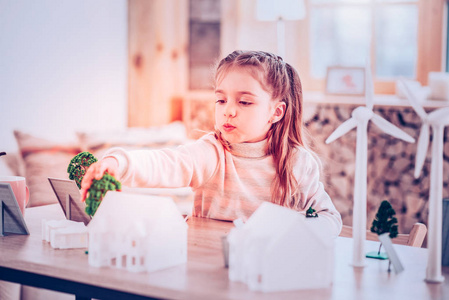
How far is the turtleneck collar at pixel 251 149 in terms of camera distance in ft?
5.15

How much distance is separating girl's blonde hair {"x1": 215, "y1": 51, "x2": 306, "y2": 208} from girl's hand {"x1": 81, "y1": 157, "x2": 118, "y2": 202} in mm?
493

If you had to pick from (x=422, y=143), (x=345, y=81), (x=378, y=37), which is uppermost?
(x=378, y=37)

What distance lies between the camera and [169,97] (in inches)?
159

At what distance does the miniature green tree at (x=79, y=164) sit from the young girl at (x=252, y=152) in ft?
0.68

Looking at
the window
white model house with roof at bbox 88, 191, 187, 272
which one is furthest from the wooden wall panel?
white model house with roof at bbox 88, 191, 187, 272

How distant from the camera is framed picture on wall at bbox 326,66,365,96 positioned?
3596 millimetres

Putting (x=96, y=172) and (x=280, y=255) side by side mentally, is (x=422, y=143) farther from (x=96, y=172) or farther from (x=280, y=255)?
(x=96, y=172)

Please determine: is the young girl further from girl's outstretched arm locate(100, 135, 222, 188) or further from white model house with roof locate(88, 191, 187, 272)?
white model house with roof locate(88, 191, 187, 272)

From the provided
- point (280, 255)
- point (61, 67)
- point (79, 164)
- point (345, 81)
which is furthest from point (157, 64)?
point (280, 255)

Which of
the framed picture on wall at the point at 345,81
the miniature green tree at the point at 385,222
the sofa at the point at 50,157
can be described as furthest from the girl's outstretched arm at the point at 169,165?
the framed picture on wall at the point at 345,81

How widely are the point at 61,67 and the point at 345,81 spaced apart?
173 centimetres

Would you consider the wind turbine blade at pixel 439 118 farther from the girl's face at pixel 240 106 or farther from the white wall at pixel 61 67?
the white wall at pixel 61 67

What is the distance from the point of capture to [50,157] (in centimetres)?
276

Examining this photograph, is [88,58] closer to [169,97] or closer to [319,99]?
[169,97]
